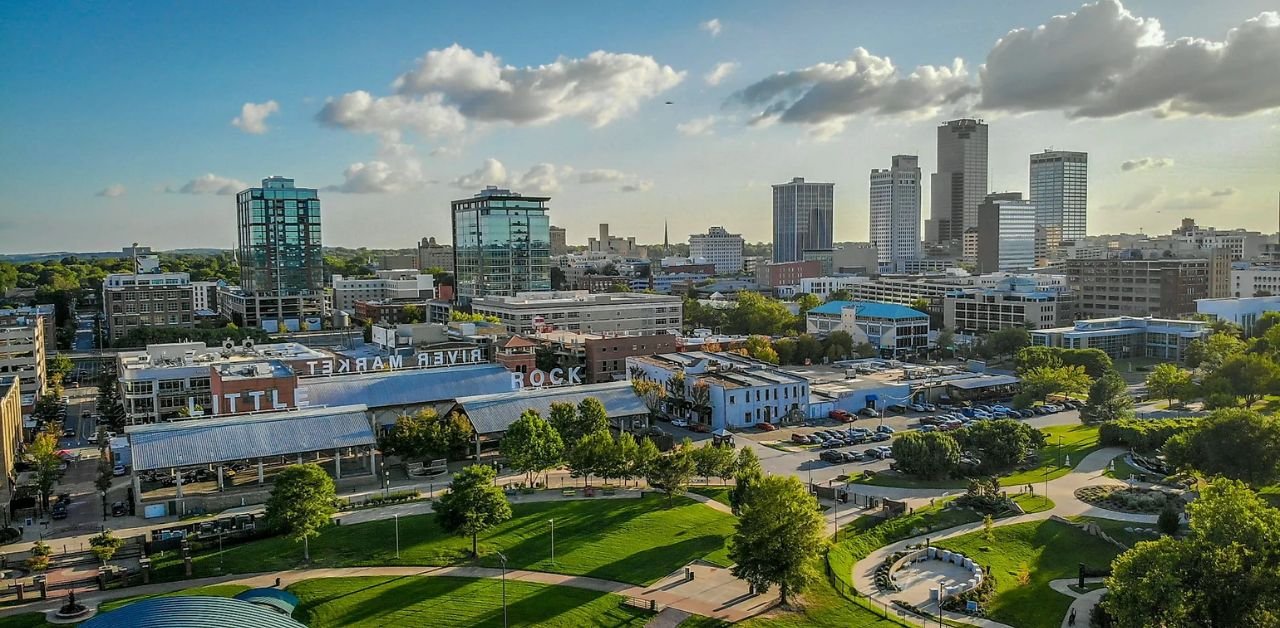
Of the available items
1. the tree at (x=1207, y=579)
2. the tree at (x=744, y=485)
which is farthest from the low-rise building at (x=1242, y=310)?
the tree at (x=1207, y=579)

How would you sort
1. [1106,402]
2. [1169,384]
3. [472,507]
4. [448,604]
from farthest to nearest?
[1169,384] < [1106,402] < [472,507] < [448,604]

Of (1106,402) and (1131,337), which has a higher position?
(1131,337)

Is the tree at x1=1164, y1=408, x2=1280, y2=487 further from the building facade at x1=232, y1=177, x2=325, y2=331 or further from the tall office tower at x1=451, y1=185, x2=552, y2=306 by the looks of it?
the building facade at x1=232, y1=177, x2=325, y2=331

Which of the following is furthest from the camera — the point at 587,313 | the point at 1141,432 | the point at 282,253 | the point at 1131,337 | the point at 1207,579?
the point at 282,253

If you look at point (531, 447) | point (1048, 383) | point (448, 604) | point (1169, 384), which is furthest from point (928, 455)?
point (1169, 384)

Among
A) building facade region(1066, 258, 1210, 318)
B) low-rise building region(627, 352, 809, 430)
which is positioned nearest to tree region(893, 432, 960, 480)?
low-rise building region(627, 352, 809, 430)

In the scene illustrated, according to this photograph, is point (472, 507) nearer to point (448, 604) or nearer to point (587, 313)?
point (448, 604)
